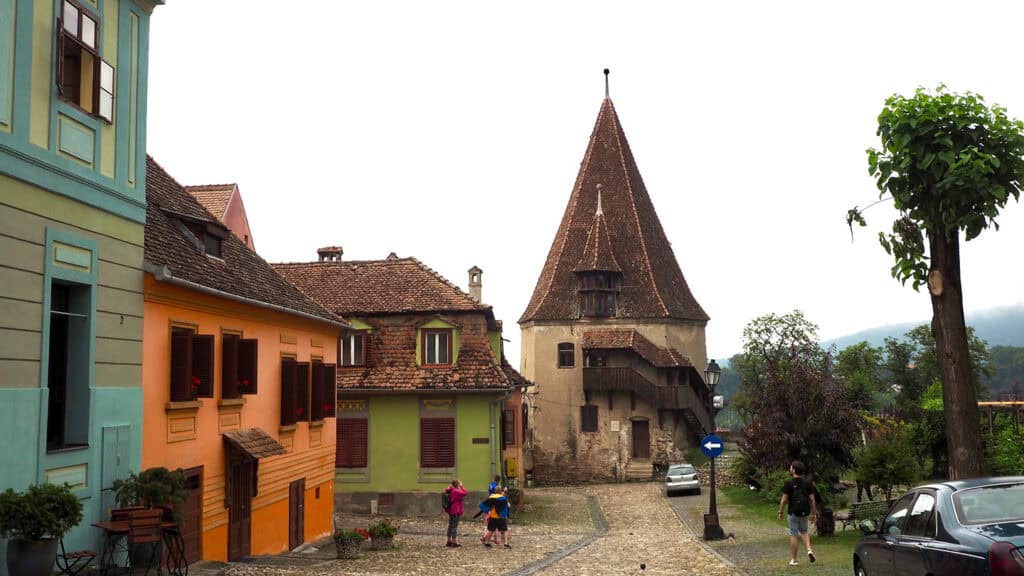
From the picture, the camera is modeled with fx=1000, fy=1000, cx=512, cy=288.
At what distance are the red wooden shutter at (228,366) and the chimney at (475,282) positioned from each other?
23605 millimetres

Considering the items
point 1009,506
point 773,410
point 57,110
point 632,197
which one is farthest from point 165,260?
point 632,197

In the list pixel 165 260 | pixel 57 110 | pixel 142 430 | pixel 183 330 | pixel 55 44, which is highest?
pixel 55 44

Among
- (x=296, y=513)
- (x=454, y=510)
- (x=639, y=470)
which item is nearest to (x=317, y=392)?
(x=296, y=513)

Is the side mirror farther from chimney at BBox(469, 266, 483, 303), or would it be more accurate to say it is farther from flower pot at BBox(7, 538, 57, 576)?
chimney at BBox(469, 266, 483, 303)

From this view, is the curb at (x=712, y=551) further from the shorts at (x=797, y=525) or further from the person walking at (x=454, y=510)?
the person walking at (x=454, y=510)

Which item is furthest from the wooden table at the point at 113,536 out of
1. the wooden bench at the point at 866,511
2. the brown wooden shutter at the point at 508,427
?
the brown wooden shutter at the point at 508,427

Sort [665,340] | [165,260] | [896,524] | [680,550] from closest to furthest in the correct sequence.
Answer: [896,524] → [165,260] → [680,550] → [665,340]

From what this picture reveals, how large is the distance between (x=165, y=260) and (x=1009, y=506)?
38.7ft

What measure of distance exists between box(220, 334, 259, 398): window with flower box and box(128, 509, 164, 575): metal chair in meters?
4.78

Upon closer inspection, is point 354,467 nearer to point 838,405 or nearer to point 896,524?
point 838,405

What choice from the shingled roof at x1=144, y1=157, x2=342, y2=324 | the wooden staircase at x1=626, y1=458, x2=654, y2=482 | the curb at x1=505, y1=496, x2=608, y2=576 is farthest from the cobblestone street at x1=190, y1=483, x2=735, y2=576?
the wooden staircase at x1=626, y1=458, x2=654, y2=482

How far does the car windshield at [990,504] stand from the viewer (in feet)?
29.9

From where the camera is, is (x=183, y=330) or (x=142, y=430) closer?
(x=142, y=430)

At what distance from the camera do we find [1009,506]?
924 cm
